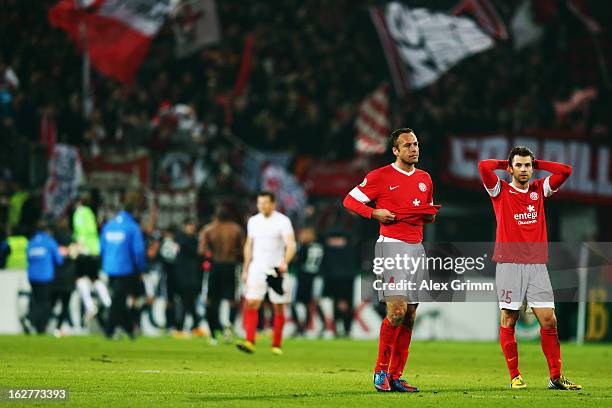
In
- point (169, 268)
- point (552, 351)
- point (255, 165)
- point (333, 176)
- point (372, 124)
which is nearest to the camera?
point (552, 351)

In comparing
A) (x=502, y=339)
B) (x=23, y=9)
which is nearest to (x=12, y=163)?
(x=23, y=9)

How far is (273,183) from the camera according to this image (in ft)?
92.0

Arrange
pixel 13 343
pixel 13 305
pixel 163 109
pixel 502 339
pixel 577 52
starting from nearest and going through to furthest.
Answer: pixel 502 339 < pixel 13 343 < pixel 13 305 < pixel 163 109 < pixel 577 52

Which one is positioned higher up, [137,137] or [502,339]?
[137,137]

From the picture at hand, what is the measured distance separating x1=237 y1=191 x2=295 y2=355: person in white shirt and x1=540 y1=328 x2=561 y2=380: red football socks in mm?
7289

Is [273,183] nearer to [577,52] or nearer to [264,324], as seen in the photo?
[264,324]

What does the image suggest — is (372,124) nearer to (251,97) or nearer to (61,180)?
(251,97)

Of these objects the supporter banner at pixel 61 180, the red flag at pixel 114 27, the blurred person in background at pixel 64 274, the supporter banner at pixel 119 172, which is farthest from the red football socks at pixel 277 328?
the red flag at pixel 114 27

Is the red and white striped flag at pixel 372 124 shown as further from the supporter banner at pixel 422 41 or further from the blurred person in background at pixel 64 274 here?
the blurred person in background at pixel 64 274

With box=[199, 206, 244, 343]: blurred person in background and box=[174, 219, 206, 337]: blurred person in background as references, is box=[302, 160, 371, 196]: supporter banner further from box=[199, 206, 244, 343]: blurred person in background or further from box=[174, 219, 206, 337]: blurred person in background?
box=[199, 206, 244, 343]: blurred person in background

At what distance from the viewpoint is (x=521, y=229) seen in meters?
12.6

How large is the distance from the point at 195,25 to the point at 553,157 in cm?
804

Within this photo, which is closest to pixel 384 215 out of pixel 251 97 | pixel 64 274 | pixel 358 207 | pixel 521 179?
pixel 358 207

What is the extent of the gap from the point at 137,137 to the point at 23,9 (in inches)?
189
